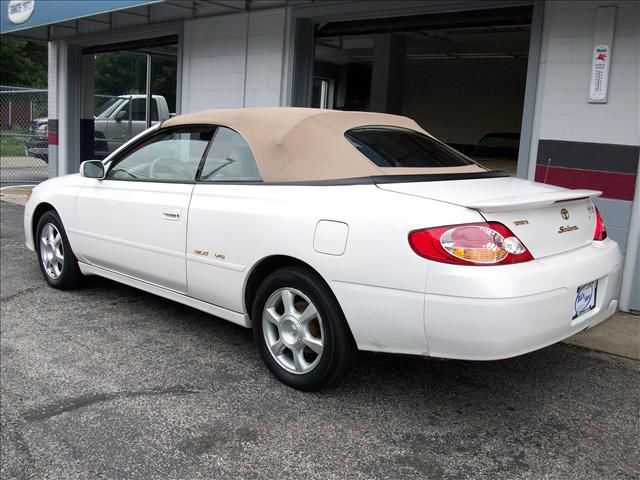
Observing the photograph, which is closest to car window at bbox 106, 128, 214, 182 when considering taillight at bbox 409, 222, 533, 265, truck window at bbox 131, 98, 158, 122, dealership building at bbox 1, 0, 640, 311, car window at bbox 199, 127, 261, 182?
car window at bbox 199, 127, 261, 182

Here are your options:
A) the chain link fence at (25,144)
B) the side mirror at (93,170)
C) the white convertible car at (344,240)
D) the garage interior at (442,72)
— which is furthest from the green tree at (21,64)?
the white convertible car at (344,240)

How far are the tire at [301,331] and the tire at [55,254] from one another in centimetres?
237

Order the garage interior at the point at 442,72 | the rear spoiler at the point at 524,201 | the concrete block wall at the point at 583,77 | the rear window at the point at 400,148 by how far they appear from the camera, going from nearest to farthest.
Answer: the rear spoiler at the point at 524,201 → the rear window at the point at 400,148 → the concrete block wall at the point at 583,77 → the garage interior at the point at 442,72

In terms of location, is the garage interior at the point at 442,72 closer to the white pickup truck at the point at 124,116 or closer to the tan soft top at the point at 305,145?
the tan soft top at the point at 305,145

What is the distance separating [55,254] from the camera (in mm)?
5484

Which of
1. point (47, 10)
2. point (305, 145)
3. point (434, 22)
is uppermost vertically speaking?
point (47, 10)

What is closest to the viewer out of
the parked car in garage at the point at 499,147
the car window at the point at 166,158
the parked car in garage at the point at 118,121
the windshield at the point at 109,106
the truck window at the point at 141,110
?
the car window at the point at 166,158

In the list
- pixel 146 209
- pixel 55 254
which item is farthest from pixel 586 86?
pixel 55 254

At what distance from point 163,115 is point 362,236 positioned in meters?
12.3

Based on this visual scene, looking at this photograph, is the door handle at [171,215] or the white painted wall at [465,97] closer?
the door handle at [171,215]

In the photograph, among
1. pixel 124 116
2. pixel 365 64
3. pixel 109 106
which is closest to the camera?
pixel 109 106

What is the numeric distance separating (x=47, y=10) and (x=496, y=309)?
30.9 ft

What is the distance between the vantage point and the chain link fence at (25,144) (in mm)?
14664

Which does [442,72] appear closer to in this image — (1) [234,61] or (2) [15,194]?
(1) [234,61]
